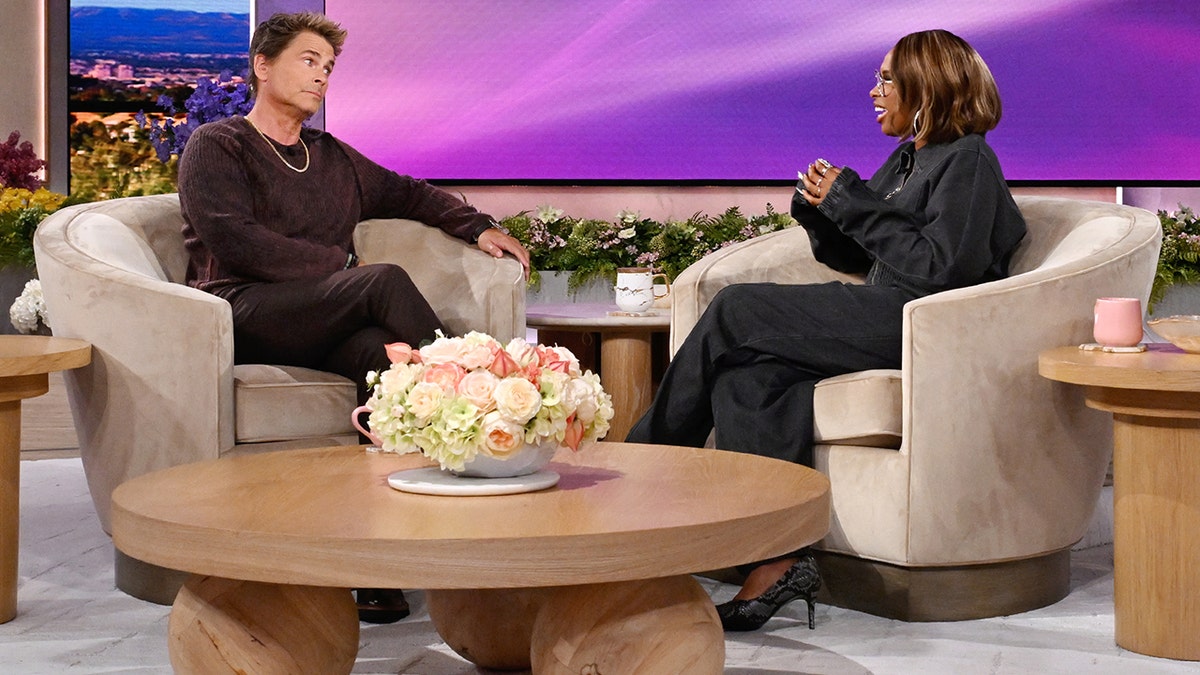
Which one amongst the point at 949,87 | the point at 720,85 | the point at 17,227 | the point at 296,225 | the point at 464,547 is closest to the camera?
the point at 464,547

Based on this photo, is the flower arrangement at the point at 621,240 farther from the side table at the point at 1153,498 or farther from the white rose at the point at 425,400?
the white rose at the point at 425,400

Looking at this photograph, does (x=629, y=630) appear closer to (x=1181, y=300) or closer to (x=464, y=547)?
(x=464, y=547)

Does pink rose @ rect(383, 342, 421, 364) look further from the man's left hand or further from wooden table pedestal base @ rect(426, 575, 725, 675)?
the man's left hand

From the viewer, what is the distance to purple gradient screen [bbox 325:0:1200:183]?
5.81 meters

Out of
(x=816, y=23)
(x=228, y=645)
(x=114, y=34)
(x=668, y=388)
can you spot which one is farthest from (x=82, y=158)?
(x=228, y=645)

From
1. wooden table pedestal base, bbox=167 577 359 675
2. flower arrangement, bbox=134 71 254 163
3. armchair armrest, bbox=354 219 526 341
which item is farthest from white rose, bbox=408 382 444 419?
flower arrangement, bbox=134 71 254 163

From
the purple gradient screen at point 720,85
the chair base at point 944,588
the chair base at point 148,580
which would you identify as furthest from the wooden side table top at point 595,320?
the purple gradient screen at point 720,85

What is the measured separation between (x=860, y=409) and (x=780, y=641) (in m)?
0.51

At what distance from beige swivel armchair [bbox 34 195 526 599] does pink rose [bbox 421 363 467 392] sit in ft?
3.55

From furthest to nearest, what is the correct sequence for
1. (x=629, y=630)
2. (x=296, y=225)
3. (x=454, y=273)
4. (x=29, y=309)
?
(x=29, y=309)
(x=454, y=273)
(x=296, y=225)
(x=629, y=630)

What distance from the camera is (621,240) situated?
5512mm

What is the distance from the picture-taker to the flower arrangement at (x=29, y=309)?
480cm

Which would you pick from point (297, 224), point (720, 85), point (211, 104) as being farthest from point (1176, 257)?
point (211, 104)

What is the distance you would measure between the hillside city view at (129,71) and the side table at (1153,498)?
14.5ft
